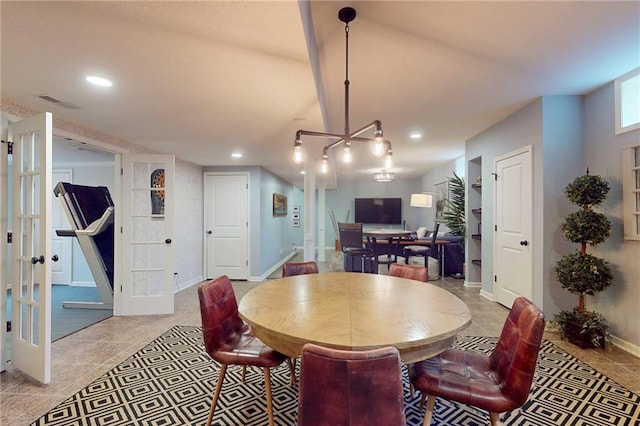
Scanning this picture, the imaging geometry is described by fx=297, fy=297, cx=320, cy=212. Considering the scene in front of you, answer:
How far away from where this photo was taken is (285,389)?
2158mm

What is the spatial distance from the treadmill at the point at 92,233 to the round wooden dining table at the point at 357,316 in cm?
310

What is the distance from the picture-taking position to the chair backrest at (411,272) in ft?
8.29

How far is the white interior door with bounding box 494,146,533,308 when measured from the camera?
340 cm

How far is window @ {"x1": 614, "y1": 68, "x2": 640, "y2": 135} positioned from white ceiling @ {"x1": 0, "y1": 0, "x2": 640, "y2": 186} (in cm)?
10

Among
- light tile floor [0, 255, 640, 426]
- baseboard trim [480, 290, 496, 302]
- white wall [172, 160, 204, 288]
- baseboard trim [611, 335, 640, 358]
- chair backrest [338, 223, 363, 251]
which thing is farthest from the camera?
chair backrest [338, 223, 363, 251]

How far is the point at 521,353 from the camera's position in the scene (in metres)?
1.36

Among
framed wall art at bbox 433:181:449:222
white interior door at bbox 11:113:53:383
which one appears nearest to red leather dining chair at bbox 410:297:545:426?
white interior door at bbox 11:113:53:383

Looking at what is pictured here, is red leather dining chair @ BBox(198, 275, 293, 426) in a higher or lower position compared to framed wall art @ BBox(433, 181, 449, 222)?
lower

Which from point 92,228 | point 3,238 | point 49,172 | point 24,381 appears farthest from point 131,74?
point 92,228

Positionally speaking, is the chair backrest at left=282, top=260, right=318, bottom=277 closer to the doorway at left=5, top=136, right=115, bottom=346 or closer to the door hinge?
the door hinge

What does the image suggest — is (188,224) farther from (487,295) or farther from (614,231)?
(614,231)

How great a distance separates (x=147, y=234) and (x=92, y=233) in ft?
2.12

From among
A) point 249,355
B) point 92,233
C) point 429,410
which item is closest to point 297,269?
point 249,355

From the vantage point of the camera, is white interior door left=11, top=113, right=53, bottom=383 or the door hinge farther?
the door hinge
